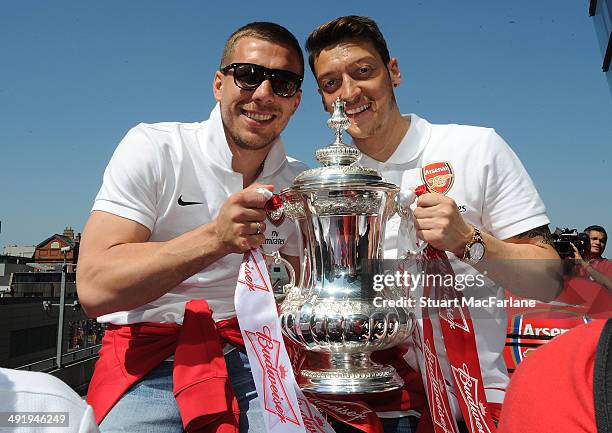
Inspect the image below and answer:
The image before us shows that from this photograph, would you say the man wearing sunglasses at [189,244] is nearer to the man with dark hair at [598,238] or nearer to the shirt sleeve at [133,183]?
the shirt sleeve at [133,183]

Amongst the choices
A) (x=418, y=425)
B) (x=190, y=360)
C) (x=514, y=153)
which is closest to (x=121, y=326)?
(x=190, y=360)

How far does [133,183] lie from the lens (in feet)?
6.67

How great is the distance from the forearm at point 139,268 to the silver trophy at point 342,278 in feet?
0.94

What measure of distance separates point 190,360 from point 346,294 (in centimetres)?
64

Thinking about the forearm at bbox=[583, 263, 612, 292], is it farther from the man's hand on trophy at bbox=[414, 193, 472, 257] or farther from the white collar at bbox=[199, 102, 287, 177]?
the white collar at bbox=[199, 102, 287, 177]

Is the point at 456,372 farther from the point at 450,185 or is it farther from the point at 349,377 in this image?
the point at 450,185

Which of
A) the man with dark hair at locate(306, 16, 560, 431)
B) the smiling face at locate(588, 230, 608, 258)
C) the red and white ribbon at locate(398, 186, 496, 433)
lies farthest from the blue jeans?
the smiling face at locate(588, 230, 608, 258)

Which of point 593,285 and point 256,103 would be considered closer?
point 593,285

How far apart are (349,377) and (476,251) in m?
0.55

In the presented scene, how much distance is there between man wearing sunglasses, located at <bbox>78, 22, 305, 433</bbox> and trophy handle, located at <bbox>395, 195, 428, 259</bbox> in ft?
1.32

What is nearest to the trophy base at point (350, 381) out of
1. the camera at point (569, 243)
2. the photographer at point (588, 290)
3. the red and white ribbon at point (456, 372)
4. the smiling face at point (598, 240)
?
the red and white ribbon at point (456, 372)

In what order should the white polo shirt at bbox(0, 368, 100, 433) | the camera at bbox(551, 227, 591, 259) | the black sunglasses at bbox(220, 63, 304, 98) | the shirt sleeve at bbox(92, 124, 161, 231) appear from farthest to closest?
1. the camera at bbox(551, 227, 591, 259)
2. the black sunglasses at bbox(220, 63, 304, 98)
3. the shirt sleeve at bbox(92, 124, 161, 231)
4. the white polo shirt at bbox(0, 368, 100, 433)

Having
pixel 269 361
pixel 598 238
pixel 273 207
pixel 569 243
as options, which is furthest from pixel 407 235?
pixel 598 238

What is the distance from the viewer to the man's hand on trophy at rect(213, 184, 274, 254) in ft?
5.23
